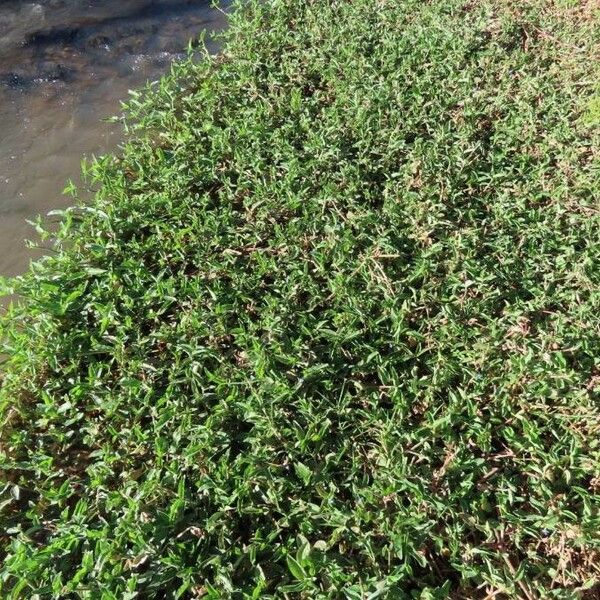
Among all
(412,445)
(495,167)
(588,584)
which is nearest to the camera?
(588,584)

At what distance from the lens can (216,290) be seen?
3143 millimetres

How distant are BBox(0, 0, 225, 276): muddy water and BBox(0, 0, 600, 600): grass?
0.53 meters

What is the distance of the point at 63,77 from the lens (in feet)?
18.5

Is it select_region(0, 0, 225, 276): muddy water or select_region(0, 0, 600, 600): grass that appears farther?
select_region(0, 0, 225, 276): muddy water

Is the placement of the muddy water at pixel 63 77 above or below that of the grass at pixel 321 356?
above

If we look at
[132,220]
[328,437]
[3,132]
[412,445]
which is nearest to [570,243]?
[412,445]

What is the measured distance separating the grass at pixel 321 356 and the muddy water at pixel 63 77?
1.74 ft

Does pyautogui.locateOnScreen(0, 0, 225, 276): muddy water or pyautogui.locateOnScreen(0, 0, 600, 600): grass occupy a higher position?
pyautogui.locateOnScreen(0, 0, 225, 276): muddy water

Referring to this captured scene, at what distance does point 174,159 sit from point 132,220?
70 centimetres

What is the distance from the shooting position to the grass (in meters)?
2.31

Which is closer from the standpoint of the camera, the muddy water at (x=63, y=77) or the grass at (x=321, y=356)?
the grass at (x=321, y=356)

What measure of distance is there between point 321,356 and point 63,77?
4.37 meters

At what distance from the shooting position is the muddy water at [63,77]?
14.6 feet

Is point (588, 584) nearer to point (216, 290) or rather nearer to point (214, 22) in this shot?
point (216, 290)
